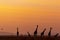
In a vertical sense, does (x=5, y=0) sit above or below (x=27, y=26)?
above

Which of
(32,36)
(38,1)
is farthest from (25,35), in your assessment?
(38,1)

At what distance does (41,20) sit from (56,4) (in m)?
0.18

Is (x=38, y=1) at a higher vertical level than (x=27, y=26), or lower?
higher

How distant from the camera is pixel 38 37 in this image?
1.51 metres

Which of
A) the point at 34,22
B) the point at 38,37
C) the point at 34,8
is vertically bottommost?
the point at 38,37

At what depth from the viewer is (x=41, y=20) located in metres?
1.64

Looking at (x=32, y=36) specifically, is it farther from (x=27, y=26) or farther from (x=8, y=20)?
(x=8, y=20)

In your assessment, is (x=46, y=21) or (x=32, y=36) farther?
(x=46, y=21)

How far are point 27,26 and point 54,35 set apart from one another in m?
0.22

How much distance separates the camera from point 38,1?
5.24 feet

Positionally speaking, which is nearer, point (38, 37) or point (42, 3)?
point (38, 37)

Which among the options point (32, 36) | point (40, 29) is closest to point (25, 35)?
point (32, 36)

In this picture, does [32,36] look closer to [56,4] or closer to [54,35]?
[54,35]

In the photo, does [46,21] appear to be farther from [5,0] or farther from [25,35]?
[5,0]
